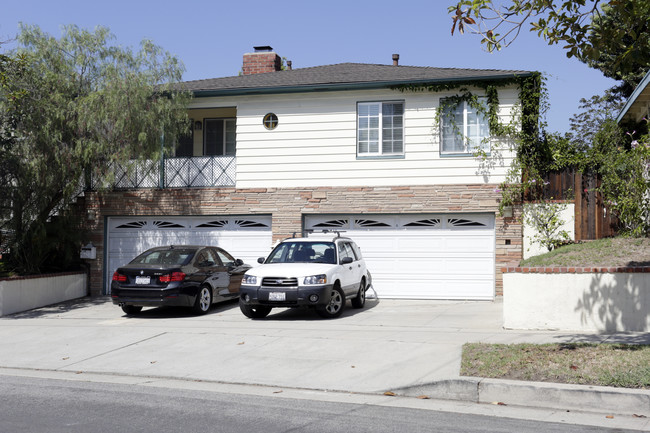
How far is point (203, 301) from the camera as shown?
1454 centimetres

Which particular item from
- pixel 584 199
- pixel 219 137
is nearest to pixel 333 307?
pixel 584 199

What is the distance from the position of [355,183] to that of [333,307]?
4902mm

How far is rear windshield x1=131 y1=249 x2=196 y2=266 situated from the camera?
1436 centimetres

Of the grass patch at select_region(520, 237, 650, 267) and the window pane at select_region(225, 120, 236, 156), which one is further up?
the window pane at select_region(225, 120, 236, 156)

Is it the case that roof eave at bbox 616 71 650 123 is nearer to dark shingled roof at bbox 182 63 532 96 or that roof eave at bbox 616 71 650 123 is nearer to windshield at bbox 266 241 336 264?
dark shingled roof at bbox 182 63 532 96

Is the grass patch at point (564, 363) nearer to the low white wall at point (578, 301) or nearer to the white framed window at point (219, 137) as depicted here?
the low white wall at point (578, 301)

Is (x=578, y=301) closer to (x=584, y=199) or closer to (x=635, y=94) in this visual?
(x=584, y=199)

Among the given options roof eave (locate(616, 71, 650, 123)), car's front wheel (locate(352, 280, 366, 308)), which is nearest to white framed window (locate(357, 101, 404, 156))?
car's front wheel (locate(352, 280, 366, 308))

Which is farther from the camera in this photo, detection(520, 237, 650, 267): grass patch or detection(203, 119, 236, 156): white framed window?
detection(203, 119, 236, 156): white framed window

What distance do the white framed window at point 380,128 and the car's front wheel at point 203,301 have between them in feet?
18.0

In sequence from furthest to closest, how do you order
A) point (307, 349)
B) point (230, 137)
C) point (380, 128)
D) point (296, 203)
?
point (230, 137) → point (296, 203) → point (380, 128) → point (307, 349)

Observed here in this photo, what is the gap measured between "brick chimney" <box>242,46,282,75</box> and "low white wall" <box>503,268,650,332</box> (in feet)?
42.9

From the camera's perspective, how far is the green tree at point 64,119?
15398 millimetres

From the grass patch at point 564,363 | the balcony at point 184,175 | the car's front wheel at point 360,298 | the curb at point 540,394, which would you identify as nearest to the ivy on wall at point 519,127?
the car's front wheel at point 360,298
